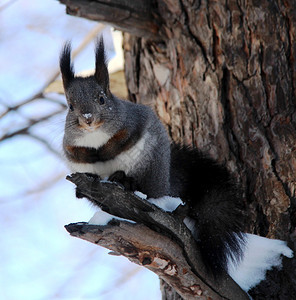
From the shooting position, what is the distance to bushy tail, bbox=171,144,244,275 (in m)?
1.85

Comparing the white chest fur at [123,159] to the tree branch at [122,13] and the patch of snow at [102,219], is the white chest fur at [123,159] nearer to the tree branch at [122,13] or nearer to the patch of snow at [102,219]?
the patch of snow at [102,219]

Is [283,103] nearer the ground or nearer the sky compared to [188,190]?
nearer the sky

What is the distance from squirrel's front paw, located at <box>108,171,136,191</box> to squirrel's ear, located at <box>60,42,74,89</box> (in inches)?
15.9

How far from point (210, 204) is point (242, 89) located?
55 cm

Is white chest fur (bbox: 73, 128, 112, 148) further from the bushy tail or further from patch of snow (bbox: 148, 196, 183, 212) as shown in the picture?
the bushy tail

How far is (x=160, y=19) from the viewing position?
248 centimetres

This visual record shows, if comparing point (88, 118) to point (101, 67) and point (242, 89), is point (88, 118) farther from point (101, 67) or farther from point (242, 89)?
point (242, 89)

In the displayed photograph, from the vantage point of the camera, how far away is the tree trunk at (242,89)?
2.14m

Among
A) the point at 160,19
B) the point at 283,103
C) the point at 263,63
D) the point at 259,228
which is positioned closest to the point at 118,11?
the point at 160,19

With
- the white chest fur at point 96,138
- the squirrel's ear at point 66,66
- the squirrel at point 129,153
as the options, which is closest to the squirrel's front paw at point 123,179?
the squirrel at point 129,153

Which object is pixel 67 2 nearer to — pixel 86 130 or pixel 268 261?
pixel 86 130

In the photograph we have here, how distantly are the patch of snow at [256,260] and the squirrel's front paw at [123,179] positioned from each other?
1.46ft

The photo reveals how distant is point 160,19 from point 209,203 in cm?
95

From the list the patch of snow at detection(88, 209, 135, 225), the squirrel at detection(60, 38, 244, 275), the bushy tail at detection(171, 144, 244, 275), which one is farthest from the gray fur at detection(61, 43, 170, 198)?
the patch of snow at detection(88, 209, 135, 225)
